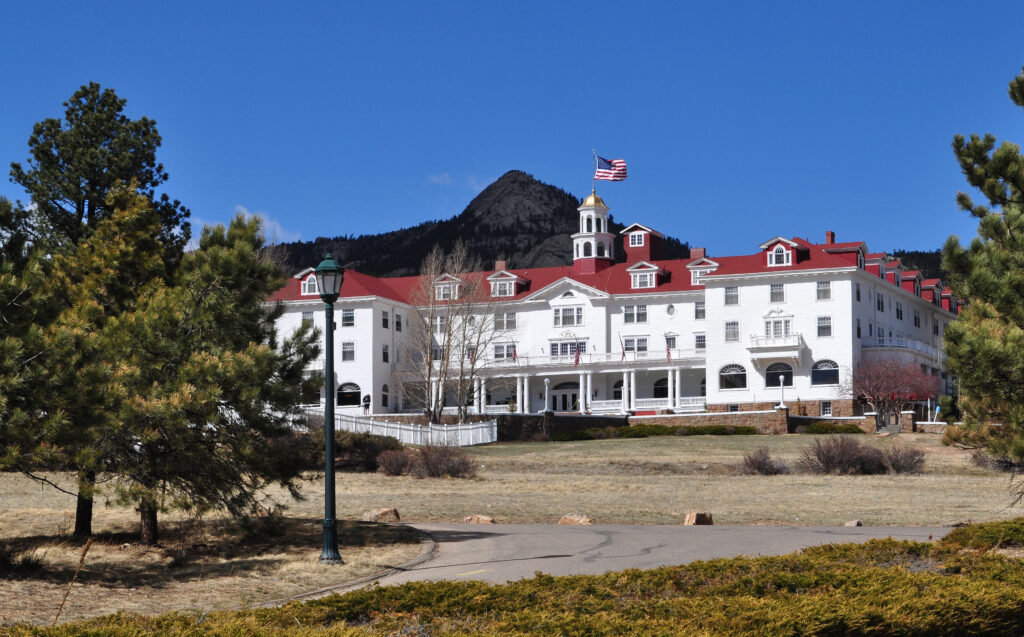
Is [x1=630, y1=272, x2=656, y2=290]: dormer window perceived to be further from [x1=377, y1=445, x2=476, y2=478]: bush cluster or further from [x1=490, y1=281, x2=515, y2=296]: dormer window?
[x1=377, y1=445, x2=476, y2=478]: bush cluster

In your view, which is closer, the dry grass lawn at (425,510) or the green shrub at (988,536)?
the green shrub at (988,536)

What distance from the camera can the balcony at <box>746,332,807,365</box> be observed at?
69312 millimetres

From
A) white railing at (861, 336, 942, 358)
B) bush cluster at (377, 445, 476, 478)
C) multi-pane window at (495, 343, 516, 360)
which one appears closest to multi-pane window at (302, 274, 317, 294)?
multi-pane window at (495, 343, 516, 360)

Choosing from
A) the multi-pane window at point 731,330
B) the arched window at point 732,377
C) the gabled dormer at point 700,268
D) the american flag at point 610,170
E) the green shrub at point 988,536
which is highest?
the american flag at point 610,170

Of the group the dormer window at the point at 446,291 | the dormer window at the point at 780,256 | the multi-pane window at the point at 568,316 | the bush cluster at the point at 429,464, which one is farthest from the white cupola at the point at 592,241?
the bush cluster at the point at 429,464

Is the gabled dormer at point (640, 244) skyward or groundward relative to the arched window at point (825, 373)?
skyward

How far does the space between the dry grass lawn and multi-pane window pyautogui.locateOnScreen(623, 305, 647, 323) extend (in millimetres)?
30442

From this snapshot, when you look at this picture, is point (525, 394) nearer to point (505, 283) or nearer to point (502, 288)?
point (502, 288)

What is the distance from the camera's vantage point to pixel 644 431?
191 ft

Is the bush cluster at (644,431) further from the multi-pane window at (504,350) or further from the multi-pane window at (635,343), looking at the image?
the multi-pane window at (504,350)

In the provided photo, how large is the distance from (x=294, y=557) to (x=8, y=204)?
6695mm

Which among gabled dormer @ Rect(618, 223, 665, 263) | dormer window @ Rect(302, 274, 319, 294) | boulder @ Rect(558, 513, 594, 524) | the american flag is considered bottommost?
boulder @ Rect(558, 513, 594, 524)

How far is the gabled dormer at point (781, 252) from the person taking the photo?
233ft

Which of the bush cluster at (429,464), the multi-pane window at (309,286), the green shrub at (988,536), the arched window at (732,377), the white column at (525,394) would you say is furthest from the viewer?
the white column at (525,394)
